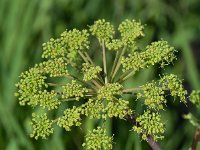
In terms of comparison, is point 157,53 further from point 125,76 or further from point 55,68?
point 55,68

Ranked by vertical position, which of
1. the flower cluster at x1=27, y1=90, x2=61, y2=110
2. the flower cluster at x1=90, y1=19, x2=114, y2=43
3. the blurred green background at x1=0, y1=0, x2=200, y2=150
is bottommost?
the flower cluster at x1=27, y1=90, x2=61, y2=110

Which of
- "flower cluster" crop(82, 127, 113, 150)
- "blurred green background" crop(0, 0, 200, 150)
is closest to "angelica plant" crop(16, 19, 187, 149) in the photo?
"flower cluster" crop(82, 127, 113, 150)

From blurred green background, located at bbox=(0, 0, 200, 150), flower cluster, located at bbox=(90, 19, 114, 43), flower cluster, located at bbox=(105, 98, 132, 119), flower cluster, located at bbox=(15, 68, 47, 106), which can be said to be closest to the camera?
flower cluster, located at bbox=(105, 98, 132, 119)

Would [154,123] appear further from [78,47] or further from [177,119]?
[177,119]

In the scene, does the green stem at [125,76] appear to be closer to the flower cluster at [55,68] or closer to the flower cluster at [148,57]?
the flower cluster at [148,57]

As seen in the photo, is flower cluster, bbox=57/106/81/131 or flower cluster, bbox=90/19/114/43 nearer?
flower cluster, bbox=57/106/81/131

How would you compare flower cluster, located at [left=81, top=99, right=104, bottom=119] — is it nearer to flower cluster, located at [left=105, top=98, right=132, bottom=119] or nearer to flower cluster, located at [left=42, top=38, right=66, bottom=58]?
flower cluster, located at [left=105, top=98, right=132, bottom=119]
